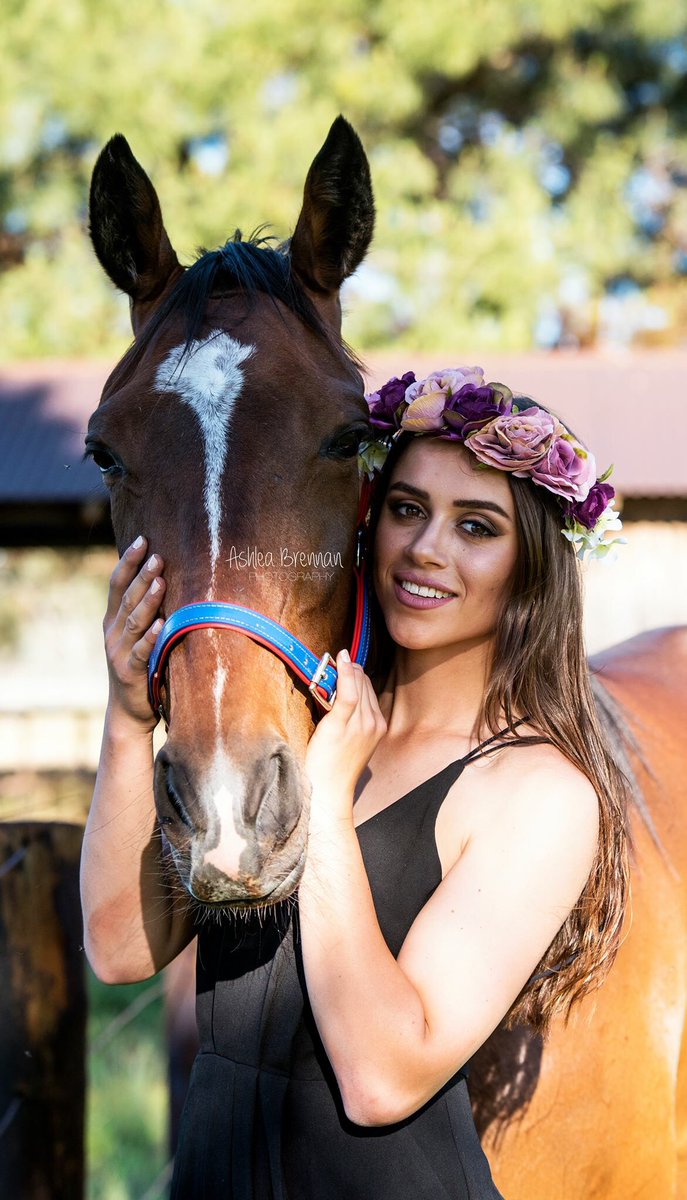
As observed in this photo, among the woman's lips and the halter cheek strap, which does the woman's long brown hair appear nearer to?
the woman's lips

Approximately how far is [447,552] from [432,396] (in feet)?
1.02

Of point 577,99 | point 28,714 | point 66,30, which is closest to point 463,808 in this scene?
point 28,714

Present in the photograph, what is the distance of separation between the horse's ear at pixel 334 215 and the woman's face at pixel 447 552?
1.74 ft

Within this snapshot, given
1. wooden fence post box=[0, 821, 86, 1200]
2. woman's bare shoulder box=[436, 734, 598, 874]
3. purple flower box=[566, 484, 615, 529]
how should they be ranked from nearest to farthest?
woman's bare shoulder box=[436, 734, 598, 874]
purple flower box=[566, 484, 615, 529]
wooden fence post box=[0, 821, 86, 1200]

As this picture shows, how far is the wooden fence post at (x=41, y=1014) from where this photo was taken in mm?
2645

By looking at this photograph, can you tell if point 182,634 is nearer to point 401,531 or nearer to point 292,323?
point 401,531

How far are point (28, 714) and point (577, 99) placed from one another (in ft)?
46.3

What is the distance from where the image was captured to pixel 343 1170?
1.67m

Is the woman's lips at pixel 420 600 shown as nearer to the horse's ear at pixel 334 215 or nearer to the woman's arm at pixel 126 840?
the woman's arm at pixel 126 840

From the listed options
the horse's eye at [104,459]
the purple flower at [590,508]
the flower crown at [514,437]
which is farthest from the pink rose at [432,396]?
the horse's eye at [104,459]

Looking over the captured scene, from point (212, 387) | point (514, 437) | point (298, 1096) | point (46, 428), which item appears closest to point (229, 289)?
point (212, 387)

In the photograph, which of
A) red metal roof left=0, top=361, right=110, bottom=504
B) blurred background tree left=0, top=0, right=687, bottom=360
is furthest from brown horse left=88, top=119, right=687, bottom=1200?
blurred background tree left=0, top=0, right=687, bottom=360

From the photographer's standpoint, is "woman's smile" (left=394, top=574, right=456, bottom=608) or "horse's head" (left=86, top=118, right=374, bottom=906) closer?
"horse's head" (left=86, top=118, right=374, bottom=906)

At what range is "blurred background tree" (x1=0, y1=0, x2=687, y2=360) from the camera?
13.2 m
